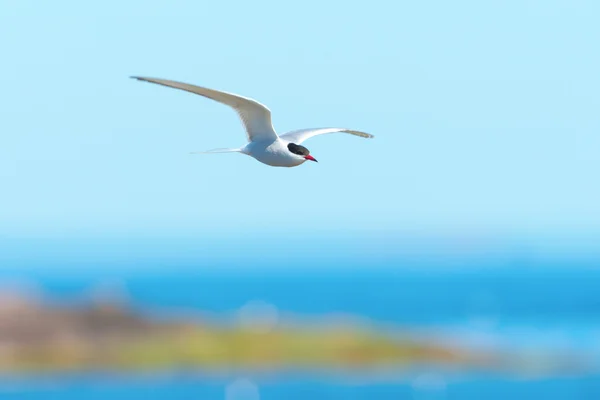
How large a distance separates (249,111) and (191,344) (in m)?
64.6

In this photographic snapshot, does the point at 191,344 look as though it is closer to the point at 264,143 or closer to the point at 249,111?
the point at 264,143

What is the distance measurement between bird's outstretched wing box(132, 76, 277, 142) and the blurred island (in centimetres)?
5520

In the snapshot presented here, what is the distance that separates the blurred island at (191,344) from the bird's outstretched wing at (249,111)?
181ft

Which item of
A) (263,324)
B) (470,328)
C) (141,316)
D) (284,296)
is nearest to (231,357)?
(263,324)

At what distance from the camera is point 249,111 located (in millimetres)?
15547

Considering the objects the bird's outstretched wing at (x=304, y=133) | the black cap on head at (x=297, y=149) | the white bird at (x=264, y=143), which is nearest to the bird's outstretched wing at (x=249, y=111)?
the white bird at (x=264, y=143)

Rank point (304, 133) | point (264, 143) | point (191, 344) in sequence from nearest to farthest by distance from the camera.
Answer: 1. point (264, 143)
2. point (304, 133)
3. point (191, 344)

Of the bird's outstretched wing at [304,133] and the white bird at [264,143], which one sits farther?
the bird's outstretched wing at [304,133]

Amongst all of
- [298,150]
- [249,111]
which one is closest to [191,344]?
[298,150]

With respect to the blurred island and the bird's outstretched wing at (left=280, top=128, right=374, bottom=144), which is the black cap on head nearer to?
the bird's outstretched wing at (left=280, top=128, right=374, bottom=144)

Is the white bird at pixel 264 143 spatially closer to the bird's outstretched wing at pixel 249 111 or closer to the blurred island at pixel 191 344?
the bird's outstretched wing at pixel 249 111

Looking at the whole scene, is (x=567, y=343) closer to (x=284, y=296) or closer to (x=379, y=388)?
(x=379, y=388)

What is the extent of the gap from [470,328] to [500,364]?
39.8 m

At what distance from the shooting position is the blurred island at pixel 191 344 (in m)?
71.2
